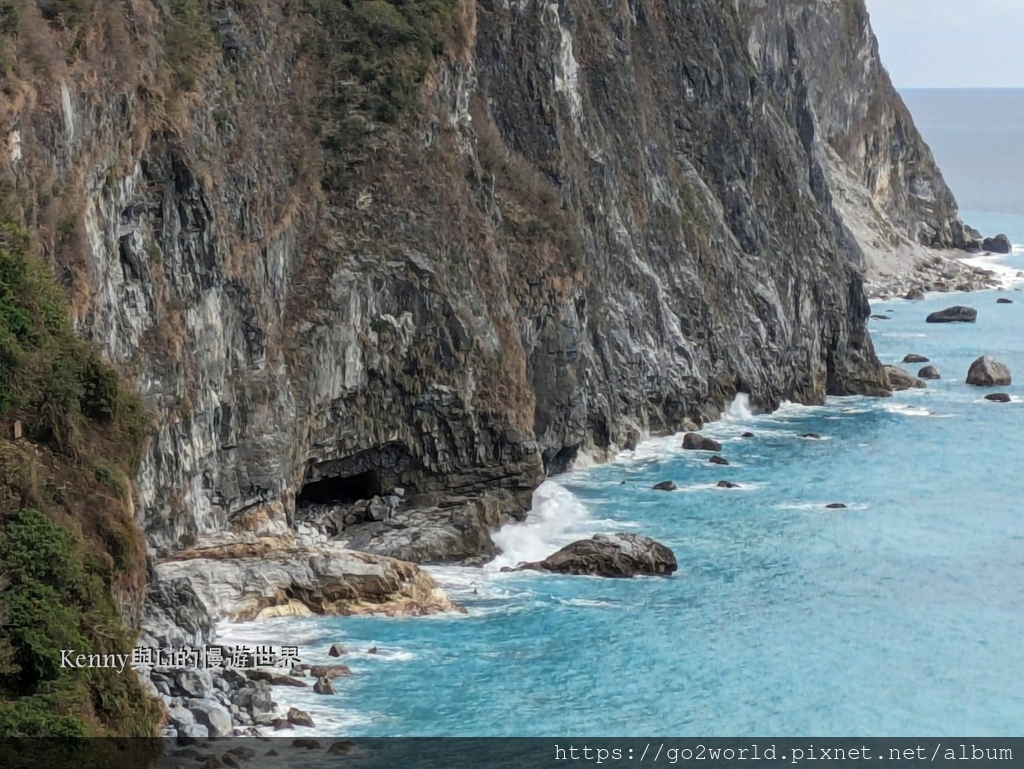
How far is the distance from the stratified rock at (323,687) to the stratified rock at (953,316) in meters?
87.1

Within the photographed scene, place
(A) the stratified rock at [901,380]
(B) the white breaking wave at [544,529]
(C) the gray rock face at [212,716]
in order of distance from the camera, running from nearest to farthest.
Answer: (C) the gray rock face at [212,716] < (B) the white breaking wave at [544,529] < (A) the stratified rock at [901,380]

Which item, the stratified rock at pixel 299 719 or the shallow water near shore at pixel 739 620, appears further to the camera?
the shallow water near shore at pixel 739 620

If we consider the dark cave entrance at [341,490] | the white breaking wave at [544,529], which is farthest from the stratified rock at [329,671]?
the dark cave entrance at [341,490]

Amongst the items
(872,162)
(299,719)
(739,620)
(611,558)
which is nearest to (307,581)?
(299,719)

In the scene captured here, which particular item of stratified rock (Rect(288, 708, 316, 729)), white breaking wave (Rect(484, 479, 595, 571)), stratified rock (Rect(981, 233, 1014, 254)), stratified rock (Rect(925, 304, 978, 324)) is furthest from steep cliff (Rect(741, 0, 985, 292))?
stratified rock (Rect(288, 708, 316, 729))

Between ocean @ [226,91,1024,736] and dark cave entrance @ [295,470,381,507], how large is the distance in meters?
5.14

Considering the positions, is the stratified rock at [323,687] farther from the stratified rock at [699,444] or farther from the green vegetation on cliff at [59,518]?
the stratified rock at [699,444]

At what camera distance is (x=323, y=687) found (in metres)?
46.3

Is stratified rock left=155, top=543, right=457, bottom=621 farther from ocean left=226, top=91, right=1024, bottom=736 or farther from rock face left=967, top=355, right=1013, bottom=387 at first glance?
rock face left=967, top=355, right=1013, bottom=387

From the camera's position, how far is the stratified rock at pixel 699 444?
8125cm

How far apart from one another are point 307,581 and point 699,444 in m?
32.1

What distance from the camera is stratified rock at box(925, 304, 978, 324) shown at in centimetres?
12594

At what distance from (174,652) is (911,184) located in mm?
133739

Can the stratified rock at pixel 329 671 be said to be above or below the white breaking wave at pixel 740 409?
below
